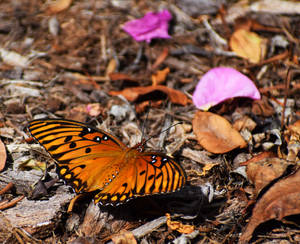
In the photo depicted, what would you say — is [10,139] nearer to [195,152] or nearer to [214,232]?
[195,152]

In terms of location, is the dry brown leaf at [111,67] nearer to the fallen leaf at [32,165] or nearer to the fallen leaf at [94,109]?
the fallen leaf at [94,109]

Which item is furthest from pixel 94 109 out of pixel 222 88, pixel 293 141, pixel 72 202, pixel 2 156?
pixel 293 141

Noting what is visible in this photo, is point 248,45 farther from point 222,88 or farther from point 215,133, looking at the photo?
point 215,133

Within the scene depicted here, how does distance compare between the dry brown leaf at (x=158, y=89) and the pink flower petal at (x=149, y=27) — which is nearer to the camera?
the dry brown leaf at (x=158, y=89)

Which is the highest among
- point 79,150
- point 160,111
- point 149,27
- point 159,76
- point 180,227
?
point 149,27

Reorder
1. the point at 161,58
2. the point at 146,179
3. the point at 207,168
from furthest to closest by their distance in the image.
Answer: the point at 161,58
the point at 207,168
the point at 146,179

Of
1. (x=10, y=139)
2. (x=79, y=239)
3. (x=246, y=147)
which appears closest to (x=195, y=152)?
(x=246, y=147)

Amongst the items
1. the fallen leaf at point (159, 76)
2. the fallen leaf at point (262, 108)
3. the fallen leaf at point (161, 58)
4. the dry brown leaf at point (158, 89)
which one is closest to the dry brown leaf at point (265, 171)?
the fallen leaf at point (262, 108)
